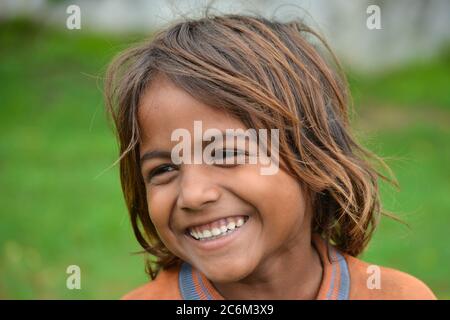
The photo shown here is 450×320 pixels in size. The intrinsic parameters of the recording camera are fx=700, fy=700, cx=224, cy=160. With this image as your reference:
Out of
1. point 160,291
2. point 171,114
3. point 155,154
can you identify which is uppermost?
point 171,114

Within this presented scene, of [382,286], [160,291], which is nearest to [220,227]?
[160,291]

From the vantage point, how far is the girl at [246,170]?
206 centimetres

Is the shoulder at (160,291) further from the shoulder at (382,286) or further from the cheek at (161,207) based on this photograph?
the shoulder at (382,286)

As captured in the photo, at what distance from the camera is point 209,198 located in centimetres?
201

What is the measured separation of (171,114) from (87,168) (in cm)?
434

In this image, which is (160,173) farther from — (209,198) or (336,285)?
(336,285)

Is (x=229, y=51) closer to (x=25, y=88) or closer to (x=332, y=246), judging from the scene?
(x=332, y=246)

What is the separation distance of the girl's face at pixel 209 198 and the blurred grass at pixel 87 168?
724 millimetres

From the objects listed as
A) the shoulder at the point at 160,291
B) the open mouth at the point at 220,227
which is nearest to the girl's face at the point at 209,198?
the open mouth at the point at 220,227

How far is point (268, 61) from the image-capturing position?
221 centimetres

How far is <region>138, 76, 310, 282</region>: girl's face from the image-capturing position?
2045 millimetres

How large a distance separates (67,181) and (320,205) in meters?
3.93
